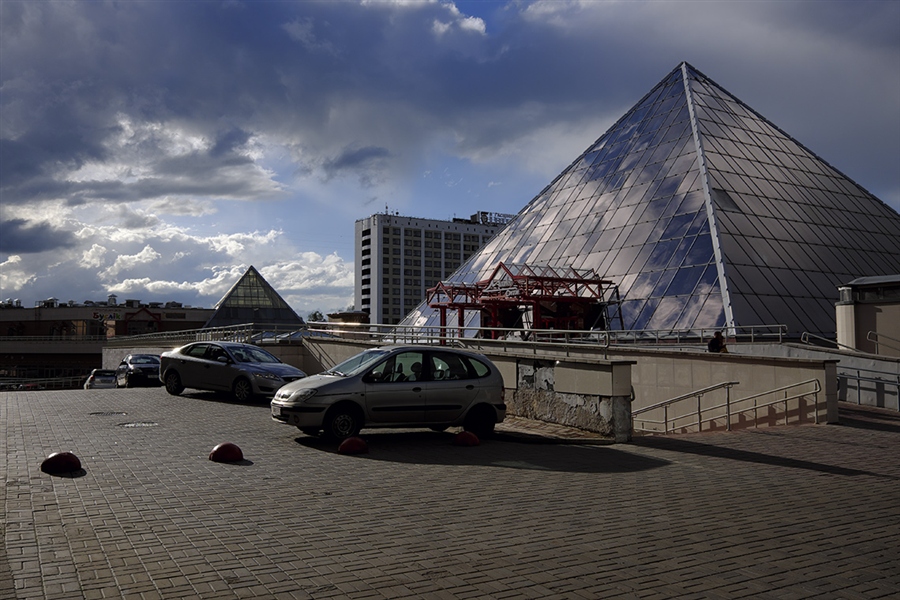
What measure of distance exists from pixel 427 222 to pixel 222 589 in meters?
163

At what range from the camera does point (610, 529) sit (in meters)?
7.32

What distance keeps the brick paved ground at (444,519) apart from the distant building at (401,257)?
14730 centimetres

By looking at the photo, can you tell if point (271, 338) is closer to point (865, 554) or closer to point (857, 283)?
point (857, 283)

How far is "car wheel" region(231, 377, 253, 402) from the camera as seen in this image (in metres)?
19.4

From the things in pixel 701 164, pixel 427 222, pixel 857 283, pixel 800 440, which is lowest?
pixel 800 440

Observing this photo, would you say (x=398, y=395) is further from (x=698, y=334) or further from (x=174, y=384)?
(x=698, y=334)

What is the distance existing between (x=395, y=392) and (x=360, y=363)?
101cm

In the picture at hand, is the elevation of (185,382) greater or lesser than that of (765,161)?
lesser

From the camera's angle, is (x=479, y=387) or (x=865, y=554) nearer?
(x=865, y=554)

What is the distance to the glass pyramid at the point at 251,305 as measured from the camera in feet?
193

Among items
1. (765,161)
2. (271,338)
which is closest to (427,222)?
(765,161)

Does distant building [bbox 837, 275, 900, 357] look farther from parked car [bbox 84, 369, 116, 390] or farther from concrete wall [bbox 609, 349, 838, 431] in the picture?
parked car [bbox 84, 369, 116, 390]

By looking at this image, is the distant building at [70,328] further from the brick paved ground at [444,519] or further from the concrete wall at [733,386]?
the brick paved ground at [444,519]

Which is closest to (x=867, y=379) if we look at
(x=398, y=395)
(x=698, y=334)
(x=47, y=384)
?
(x=698, y=334)
